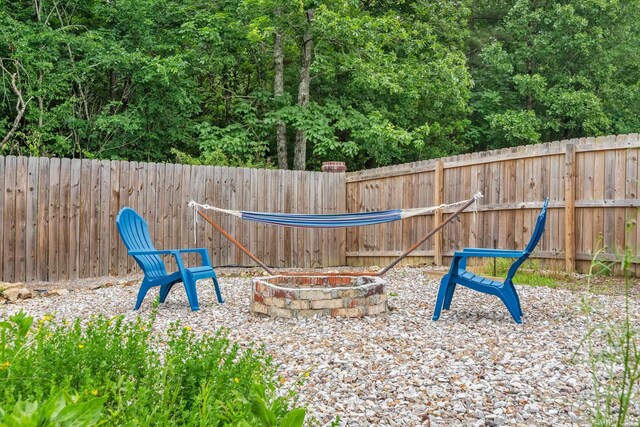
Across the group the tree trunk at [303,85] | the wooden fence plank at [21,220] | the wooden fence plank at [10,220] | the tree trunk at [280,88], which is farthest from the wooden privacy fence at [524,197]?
the wooden fence plank at [10,220]

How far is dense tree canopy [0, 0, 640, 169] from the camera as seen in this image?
9500 millimetres

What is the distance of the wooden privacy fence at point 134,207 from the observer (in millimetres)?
6332

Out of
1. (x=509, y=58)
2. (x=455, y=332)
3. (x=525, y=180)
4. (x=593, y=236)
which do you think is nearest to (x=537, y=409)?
(x=455, y=332)

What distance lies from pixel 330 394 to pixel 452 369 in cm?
71

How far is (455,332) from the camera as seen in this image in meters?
3.56

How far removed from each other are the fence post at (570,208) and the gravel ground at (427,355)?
1066mm

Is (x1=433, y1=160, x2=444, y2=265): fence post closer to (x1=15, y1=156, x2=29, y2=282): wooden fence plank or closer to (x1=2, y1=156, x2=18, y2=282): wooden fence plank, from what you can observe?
(x1=15, y1=156, x2=29, y2=282): wooden fence plank

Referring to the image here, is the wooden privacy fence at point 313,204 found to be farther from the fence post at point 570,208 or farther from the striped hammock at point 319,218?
the striped hammock at point 319,218

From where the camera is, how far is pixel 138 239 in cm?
466

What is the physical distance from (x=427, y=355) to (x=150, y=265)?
2470 millimetres

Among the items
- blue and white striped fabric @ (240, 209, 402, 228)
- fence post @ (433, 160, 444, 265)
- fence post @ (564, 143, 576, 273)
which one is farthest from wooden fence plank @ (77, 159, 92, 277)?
fence post @ (564, 143, 576, 273)

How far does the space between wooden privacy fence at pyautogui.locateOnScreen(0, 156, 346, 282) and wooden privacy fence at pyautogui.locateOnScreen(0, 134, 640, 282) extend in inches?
0.5

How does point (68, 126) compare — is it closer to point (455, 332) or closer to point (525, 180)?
point (525, 180)

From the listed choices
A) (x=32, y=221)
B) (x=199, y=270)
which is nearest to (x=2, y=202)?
(x=32, y=221)
